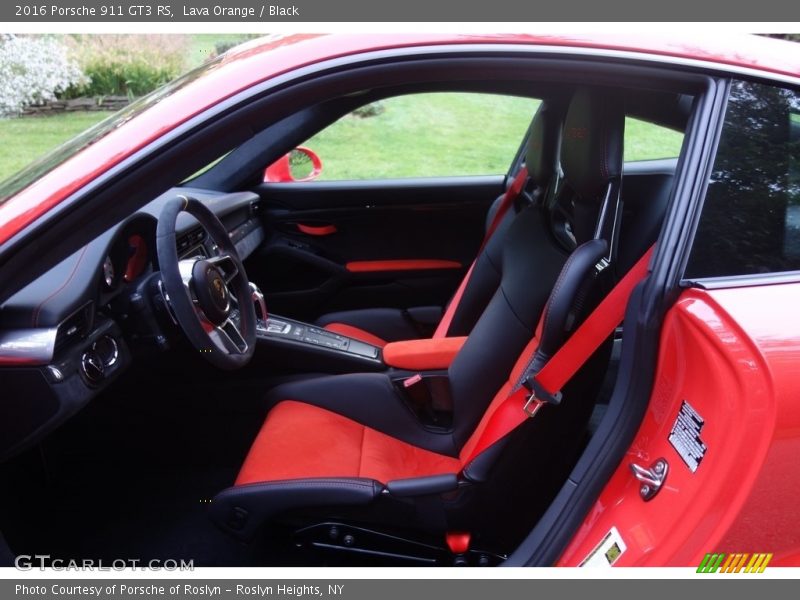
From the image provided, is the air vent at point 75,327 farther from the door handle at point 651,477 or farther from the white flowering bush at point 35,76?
the white flowering bush at point 35,76

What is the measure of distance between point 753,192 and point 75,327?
1.37 metres

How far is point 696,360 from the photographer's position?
3.82ft

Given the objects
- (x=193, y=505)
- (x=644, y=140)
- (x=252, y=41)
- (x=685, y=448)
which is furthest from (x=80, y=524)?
(x=644, y=140)

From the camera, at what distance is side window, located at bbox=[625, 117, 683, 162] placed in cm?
184

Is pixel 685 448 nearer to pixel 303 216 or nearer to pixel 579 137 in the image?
pixel 579 137

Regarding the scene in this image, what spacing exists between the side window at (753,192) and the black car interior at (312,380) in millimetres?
115

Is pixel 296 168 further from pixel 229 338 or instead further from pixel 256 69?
pixel 256 69

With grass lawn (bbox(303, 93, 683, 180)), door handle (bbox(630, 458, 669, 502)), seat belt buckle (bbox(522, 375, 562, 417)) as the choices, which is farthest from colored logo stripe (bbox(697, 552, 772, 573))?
grass lawn (bbox(303, 93, 683, 180))

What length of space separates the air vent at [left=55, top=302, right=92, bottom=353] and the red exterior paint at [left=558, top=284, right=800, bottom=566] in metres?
1.15

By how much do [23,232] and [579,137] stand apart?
3.80 ft

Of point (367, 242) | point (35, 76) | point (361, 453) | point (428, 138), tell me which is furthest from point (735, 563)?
point (35, 76)

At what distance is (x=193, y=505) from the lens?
2133 mm

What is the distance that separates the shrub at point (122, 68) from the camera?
4.04 m

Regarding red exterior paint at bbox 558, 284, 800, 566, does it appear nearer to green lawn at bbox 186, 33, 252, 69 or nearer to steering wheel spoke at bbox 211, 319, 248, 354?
steering wheel spoke at bbox 211, 319, 248, 354
